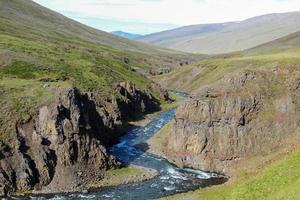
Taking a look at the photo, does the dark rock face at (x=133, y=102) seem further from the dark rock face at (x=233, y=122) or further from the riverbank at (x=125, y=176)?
the riverbank at (x=125, y=176)

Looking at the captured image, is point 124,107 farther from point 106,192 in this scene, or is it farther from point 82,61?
point 106,192

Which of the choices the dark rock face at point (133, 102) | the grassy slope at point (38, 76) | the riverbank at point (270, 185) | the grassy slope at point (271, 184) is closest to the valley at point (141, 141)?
the grassy slope at point (38, 76)

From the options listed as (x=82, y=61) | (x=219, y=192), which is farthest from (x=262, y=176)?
(x=82, y=61)

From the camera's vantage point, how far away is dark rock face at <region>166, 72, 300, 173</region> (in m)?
82.7

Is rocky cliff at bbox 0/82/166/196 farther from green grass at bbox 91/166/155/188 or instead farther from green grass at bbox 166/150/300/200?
green grass at bbox 166/150/300/200

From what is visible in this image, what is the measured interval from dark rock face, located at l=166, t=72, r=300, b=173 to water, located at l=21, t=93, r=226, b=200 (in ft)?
11.3

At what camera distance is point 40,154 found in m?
73.9

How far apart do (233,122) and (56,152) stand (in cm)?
2940

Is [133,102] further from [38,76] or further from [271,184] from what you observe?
[271,184]

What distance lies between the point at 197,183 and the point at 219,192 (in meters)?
22.9

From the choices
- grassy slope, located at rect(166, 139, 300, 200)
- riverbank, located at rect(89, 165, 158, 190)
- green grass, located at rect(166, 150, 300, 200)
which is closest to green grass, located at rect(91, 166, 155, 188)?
riverbank, located at rect(89, 165, 158, 190)

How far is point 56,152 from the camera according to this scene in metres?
75.7

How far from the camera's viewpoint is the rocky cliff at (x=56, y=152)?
234 feet

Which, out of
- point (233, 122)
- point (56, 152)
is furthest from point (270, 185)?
point (233, 122)
